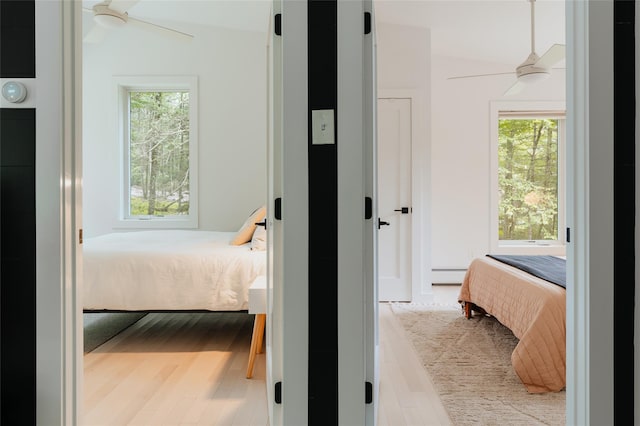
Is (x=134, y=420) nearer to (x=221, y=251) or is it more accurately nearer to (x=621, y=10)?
(x=221, y=251)

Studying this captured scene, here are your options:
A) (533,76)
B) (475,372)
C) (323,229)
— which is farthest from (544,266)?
(323,229)

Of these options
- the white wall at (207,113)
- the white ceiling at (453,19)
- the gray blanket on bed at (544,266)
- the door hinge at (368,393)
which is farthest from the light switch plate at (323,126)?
the white wall at (207,113)

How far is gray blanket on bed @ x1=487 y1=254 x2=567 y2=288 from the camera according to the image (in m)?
2.55

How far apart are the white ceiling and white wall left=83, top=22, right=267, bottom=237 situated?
0.24 metres

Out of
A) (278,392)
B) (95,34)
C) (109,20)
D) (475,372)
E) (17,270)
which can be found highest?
(95,34)

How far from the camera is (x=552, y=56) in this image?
10.1 ft

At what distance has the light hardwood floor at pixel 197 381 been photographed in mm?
1981

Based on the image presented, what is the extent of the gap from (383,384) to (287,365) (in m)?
1.05

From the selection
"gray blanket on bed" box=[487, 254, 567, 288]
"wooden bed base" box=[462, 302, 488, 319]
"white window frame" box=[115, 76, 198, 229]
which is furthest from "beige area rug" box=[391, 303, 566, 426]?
"white window frame" box=[115, 76, 198, 229]

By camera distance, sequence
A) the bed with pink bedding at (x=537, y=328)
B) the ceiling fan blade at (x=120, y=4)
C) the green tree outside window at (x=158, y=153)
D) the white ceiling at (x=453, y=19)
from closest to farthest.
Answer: the bed with pink bedding at (x=537, y=328) → the ceiling fan blade at (x=120, y=4) → the white ceiling at (x=453, y=19) → the green tree outside window at (x=158, y=153)

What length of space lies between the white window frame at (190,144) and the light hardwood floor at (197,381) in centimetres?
178

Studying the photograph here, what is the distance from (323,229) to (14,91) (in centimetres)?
122

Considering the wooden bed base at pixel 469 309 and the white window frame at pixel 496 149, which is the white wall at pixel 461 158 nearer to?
the white window frame at pixel 496 149

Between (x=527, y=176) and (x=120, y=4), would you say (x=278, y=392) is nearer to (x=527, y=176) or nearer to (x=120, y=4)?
(x=120, y=4)
